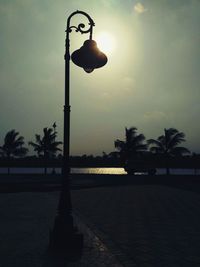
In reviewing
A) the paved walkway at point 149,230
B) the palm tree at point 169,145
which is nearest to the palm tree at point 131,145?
the palm tree at point 169,145

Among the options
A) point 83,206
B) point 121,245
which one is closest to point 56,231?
point 121,245

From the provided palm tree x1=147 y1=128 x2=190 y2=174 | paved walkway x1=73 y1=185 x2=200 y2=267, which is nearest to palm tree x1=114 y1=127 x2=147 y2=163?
palm tree x1=147 y1=128 x2=190 y2=174

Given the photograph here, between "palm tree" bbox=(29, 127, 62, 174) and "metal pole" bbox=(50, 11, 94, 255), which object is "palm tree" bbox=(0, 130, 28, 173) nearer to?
"palm tree" bbox=(29, 127, 62, 174)

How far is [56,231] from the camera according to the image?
7.44m

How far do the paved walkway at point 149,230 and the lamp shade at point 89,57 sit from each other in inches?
161

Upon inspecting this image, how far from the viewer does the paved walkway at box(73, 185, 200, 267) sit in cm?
701

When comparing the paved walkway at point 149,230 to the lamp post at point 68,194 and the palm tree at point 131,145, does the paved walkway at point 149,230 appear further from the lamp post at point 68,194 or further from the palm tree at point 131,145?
the palm tree at point 131,145

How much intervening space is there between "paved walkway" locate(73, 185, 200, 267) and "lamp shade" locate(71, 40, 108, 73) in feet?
13.4

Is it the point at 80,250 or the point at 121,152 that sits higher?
the point at 121,152

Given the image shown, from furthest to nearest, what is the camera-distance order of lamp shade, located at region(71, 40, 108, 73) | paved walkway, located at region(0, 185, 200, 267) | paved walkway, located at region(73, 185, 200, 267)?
lamp shade, located at region(71, 40, 108, 73)
paved walkway, located at region(73, 185, 200, 267)
paved walkway, located at region(0, 185, 200, 267)

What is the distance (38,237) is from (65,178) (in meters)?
2.20

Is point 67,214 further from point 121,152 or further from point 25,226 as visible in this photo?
point 121,152

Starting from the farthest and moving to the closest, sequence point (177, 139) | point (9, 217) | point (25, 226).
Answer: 1. point (177, 139)
2. point (9, 217)
3. point (25, 226)

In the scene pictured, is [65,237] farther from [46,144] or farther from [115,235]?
[46,144]
